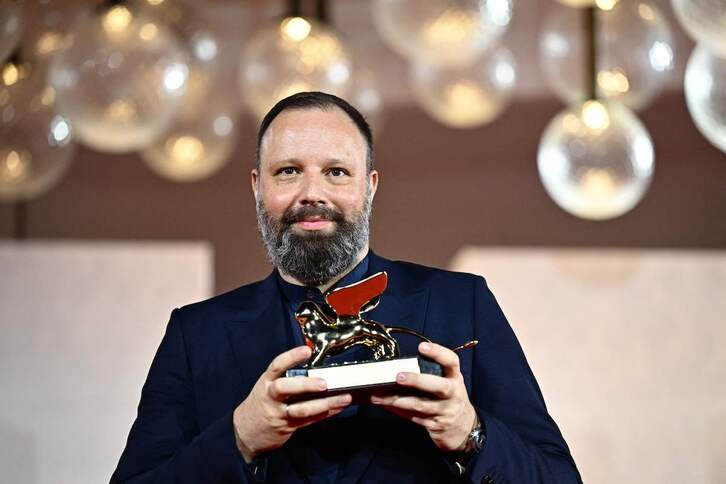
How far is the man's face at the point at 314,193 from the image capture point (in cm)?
168

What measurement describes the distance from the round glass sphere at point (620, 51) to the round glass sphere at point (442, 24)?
0.54 m

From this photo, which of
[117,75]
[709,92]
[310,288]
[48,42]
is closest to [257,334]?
[310,288]

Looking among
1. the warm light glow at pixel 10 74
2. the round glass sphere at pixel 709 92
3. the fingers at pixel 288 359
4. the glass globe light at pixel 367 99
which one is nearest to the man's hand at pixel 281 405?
the fingers at pixel 288 359

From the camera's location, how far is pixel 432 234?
191 inches

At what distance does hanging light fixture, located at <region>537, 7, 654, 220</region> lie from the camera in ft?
9.89

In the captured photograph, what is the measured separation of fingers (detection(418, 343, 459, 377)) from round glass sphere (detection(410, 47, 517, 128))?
2124mm

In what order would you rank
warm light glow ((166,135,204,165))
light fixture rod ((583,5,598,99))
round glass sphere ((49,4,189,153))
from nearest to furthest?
1. round glass sphere ((49,4,189,153))
2. light fixture rod ((583,5,598,99))
3. warm light glow ((166,135,204,165))

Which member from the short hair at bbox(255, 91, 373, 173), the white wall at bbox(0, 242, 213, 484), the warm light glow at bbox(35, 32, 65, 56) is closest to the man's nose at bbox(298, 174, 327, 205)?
the short hair at bbox(255, 91, 373, 173)

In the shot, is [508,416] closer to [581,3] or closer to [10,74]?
[581,3]

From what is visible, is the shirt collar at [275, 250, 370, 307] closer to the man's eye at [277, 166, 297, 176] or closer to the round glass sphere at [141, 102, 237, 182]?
the man's eye at [277, 166, 297, 176]

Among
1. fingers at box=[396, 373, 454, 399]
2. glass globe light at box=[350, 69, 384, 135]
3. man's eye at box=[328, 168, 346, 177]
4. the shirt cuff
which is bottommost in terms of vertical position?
the shirt cuff

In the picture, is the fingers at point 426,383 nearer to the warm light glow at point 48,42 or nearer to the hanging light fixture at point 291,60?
the hanging light fixture at point 291,60

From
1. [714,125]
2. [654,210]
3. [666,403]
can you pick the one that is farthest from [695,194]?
[714,125]

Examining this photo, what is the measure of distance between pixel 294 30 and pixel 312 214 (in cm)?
144
